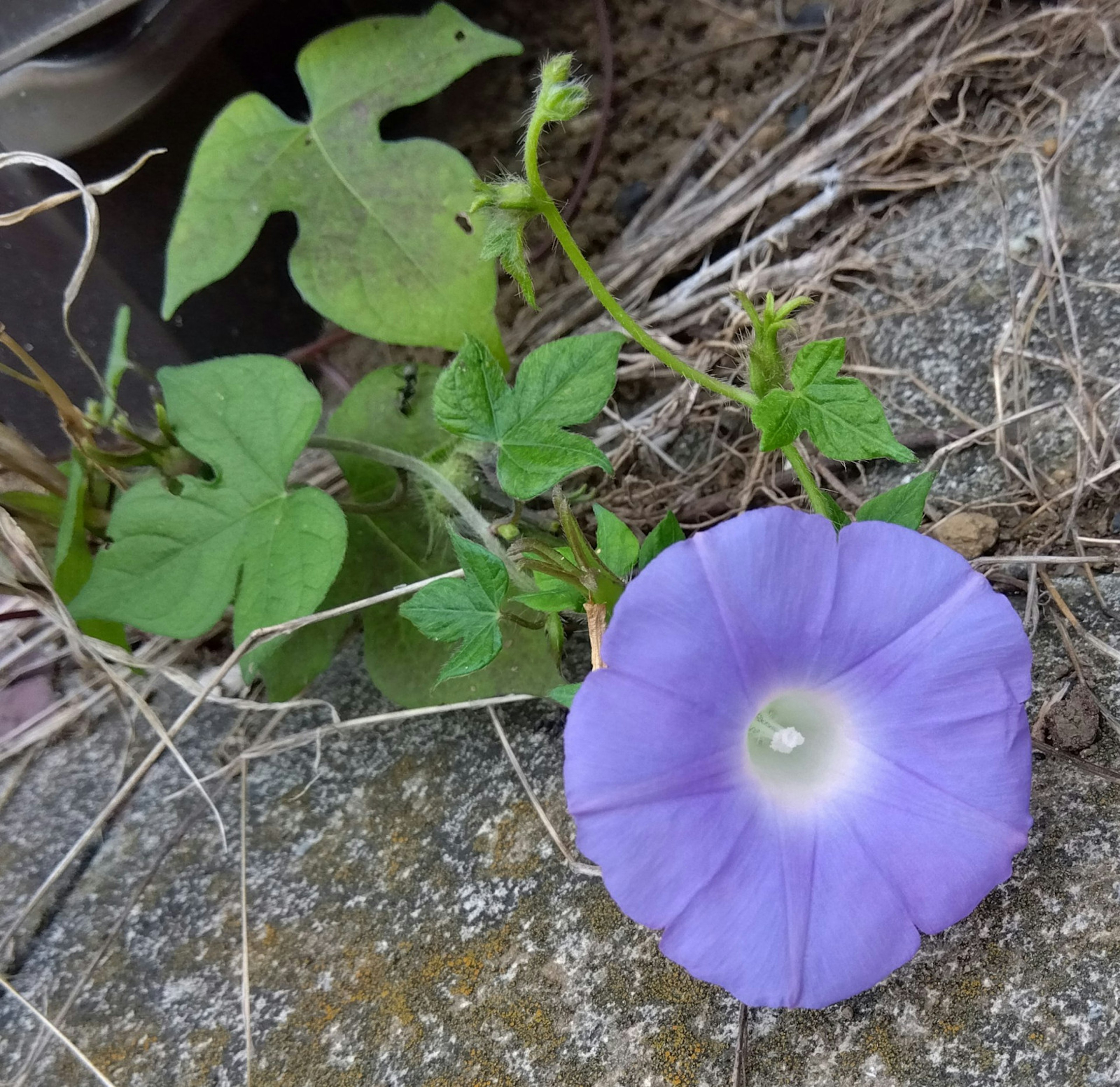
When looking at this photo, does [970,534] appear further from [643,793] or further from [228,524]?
[228,524]

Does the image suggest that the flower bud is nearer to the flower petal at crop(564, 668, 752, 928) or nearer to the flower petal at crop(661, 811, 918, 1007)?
the flower petal at crop(564, 668, 752, 928)

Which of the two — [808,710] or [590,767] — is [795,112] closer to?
[808,710]

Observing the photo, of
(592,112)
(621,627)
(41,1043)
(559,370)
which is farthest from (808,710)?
A: (592,112)

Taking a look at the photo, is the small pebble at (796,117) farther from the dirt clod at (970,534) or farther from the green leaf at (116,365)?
the green leaf at (116,365)

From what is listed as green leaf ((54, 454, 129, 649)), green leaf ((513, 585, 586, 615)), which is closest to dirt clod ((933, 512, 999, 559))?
green leaf ((513, 585, 586, 615))

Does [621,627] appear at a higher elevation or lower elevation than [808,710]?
higher

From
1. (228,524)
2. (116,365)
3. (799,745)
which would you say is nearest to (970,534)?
(799,745)
